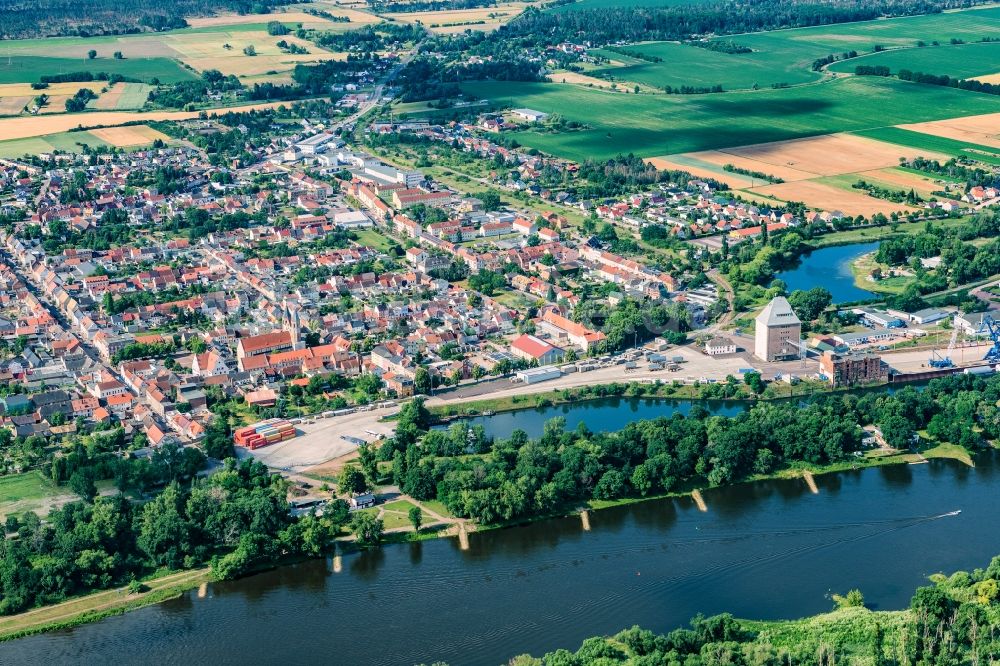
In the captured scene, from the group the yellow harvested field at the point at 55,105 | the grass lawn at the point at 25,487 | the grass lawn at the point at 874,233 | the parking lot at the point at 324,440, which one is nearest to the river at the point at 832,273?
the grass lawn at the point at 874,233

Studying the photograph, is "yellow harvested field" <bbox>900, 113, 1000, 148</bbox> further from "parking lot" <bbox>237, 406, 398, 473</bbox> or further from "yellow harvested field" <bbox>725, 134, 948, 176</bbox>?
"parking lot" <bbox>237, 406, 398, 473</bbox>

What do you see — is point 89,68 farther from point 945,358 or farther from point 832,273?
point 945,358

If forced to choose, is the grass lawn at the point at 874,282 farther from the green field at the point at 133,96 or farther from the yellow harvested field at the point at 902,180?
the green field at the point at 133,96

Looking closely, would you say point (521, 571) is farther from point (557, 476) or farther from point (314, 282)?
point (314, 282)

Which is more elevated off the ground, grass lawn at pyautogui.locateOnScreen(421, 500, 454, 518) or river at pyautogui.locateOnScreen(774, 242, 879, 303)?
river at pyautogui.locateOnScreen(774, 242, 879, 303)

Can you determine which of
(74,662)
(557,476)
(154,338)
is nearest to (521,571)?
(557,476)

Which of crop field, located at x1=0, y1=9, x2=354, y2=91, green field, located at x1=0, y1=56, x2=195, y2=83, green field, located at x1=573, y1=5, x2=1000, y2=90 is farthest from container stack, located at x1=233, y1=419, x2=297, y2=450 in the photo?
green field, located at x1=0, y1=56, x2=195, y2=83
